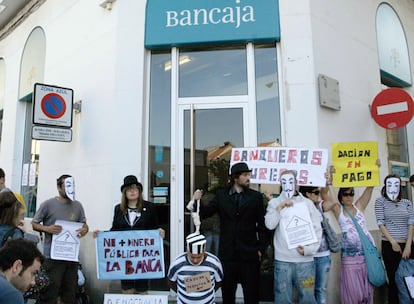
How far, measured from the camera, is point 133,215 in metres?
4.30

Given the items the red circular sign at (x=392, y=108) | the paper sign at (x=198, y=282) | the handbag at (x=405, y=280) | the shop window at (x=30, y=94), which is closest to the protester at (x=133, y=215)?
the paper sign at (x=198, y=282)

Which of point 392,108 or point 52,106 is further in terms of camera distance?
point 392,108

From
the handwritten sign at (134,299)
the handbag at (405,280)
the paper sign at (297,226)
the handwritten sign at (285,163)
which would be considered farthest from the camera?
the handbag at (405,280)

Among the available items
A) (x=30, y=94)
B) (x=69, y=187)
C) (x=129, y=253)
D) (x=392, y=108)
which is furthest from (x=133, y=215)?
(x=30, y=94)

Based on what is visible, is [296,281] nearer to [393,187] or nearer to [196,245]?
[196,245]

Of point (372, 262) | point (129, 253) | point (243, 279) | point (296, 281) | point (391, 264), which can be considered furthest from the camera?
point (391, 264)

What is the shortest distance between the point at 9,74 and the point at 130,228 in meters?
7.59

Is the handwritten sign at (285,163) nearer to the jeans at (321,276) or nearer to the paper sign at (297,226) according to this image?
the paper sign at (297,226)

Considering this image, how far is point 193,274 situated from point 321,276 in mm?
1763

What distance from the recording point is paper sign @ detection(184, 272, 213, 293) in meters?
3.43

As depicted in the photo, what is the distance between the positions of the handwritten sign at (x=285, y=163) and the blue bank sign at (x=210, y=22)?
81.5 inches

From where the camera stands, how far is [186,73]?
5918 millimetres

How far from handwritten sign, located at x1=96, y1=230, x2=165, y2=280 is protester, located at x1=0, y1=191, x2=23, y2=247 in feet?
3.03

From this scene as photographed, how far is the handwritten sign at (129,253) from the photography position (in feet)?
13.5
